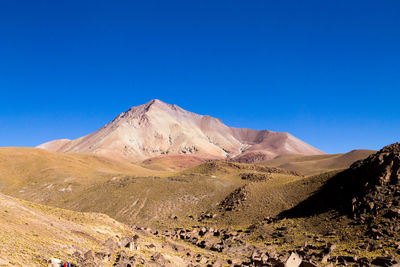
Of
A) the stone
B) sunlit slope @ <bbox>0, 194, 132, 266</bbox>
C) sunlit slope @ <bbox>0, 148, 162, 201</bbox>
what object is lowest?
the stone

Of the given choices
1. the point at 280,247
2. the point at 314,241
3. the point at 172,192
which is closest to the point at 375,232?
the point at 314,241

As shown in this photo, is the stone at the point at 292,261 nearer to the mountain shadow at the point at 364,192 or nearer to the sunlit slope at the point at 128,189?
the mountain shadow at the point at 364,192

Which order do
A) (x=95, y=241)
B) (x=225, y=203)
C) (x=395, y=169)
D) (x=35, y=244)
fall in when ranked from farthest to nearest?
(x=225, y=203), (x=395, y=169), (x=95, y=241), (x=35, y=244)

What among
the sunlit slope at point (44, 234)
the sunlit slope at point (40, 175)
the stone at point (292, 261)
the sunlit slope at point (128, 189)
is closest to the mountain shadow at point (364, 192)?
the sunlit slope at point (128, 189)

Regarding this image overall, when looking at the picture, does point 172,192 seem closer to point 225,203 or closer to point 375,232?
point 225,203

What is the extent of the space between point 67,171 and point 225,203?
43760mm

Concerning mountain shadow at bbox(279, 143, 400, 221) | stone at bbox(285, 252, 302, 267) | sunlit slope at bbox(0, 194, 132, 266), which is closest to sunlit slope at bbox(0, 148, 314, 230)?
mountain shadow at bbox(279, 143, 400, 221)

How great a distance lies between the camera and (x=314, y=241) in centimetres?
2889

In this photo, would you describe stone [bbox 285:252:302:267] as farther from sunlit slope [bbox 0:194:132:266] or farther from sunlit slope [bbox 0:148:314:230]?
sunlit slope [bbox 0:148:314:230]

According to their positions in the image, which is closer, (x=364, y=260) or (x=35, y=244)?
(x=35, y=244)

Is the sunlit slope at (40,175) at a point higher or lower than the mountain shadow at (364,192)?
higher

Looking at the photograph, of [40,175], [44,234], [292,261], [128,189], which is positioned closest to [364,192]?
[292,261]

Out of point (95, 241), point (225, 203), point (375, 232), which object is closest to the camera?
point (95, 241)

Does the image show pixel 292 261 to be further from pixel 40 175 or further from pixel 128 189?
pixel 40 175
